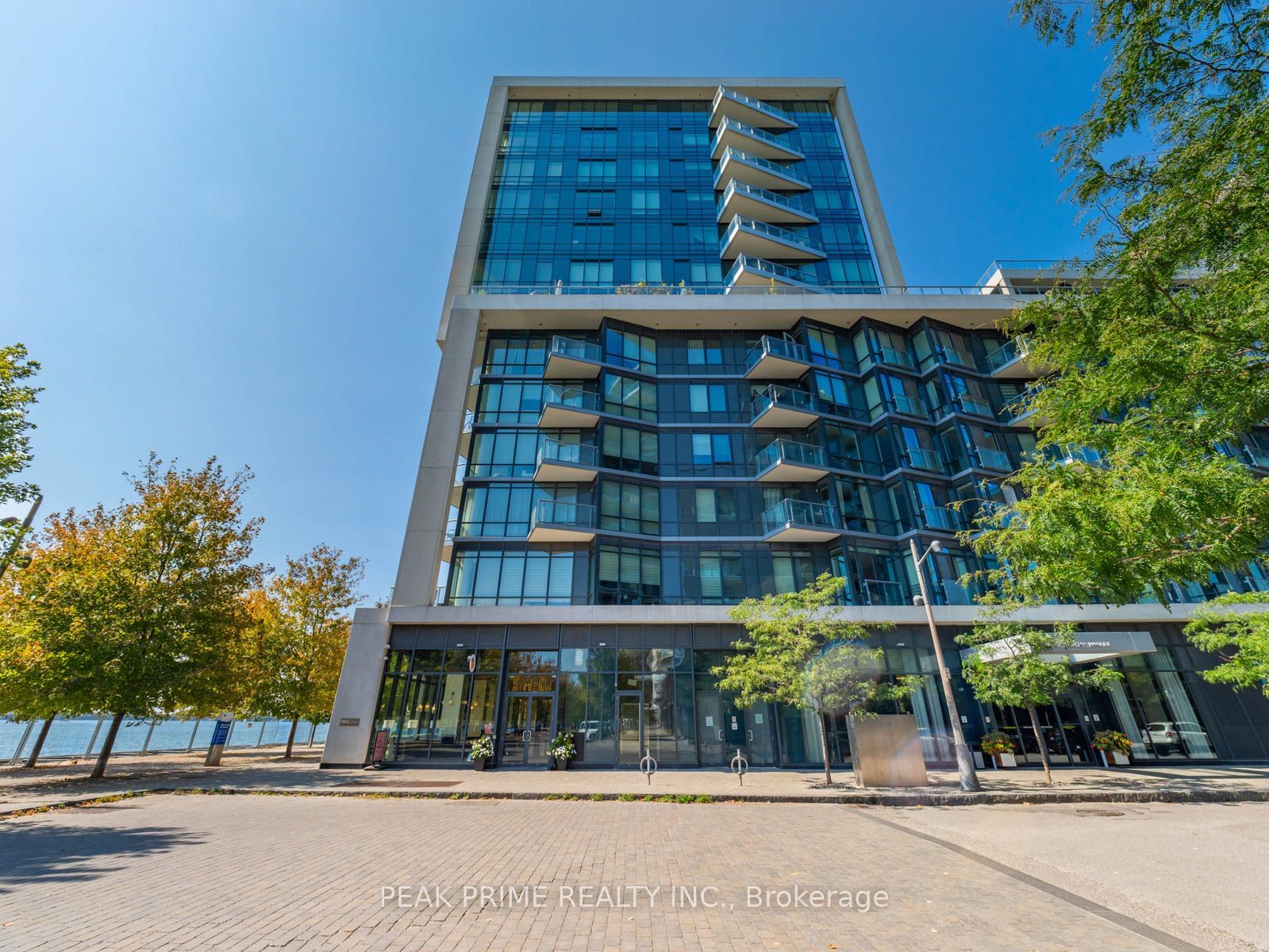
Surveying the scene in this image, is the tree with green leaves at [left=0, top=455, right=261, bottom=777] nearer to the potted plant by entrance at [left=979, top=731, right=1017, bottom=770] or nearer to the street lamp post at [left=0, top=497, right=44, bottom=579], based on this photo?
the street lamp post at [left=0, top=497, right=44, bottom=579]

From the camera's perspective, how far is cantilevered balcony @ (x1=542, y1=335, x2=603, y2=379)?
85.1ft

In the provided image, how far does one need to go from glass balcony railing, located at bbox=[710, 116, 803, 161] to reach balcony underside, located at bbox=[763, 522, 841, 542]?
28.0 meters

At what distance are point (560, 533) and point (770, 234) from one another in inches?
886

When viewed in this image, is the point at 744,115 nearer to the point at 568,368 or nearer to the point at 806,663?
the point at 568,368

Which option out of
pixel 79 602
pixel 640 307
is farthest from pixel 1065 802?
pixel 79 602

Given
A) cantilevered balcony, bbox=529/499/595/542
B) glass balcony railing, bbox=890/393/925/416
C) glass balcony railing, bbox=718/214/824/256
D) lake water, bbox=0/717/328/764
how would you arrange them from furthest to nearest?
lake water, bbox=0/717/328/764 → glass balcony railing, bbox=718/214/824/256 → glass balcony railing, bbox=890/393/925/416 → cantilevered balcony, bbox=529/499/595/542

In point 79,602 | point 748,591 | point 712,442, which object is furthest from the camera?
point 712,442

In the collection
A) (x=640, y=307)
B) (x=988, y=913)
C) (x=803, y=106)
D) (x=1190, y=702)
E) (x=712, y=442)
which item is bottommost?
(x=988, y=913)

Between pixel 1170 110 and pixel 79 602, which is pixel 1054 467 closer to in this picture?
pixel 1170 110

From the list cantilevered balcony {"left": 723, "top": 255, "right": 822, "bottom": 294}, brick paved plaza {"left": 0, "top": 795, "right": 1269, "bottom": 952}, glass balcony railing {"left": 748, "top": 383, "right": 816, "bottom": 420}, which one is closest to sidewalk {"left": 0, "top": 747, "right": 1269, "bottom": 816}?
brick paved plaza {"left": 0, "top": 795, "right": 1269, "bottom": 952}

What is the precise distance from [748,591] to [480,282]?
2243 centimetres

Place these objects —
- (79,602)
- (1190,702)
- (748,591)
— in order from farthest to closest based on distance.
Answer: (748,591) < (1190,702) < (79,602)

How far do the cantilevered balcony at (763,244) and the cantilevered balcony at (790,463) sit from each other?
14128mm

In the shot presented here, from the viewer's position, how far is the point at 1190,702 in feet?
67.4
